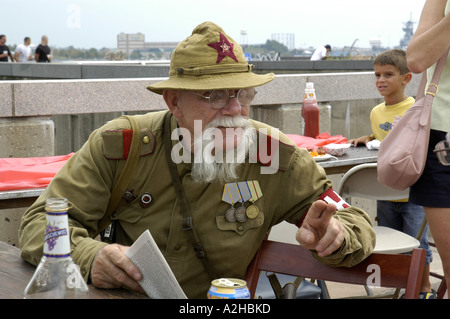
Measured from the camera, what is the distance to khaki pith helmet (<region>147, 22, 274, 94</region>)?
287 centimetres

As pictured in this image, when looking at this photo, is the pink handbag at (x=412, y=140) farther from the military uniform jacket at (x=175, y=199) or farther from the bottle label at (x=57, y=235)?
the bottle label at (x=57, y=235)

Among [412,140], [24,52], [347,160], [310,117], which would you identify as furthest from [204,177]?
[24,52]

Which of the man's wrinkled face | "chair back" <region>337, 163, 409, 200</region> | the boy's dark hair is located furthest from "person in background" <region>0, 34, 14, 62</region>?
the man's wrinkled face

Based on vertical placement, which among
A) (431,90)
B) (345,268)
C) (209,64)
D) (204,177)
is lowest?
(345,268)

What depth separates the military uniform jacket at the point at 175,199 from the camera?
2.79 meters

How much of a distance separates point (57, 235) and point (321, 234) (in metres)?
0.90

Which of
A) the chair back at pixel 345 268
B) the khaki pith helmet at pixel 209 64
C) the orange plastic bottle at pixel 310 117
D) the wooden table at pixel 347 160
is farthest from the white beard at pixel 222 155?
the orange plastic bottle at pixel 310 117

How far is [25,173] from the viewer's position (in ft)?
13.6

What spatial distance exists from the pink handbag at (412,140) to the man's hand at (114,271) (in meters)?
1.40

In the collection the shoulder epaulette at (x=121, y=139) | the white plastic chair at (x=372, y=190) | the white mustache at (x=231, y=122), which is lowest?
the white plastic chair at (x=372, y=190)

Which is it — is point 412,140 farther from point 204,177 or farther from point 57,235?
point 57,235

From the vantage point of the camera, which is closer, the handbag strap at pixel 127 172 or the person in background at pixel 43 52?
the handbag strap at pixel 127 172

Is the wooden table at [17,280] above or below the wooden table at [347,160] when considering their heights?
above
